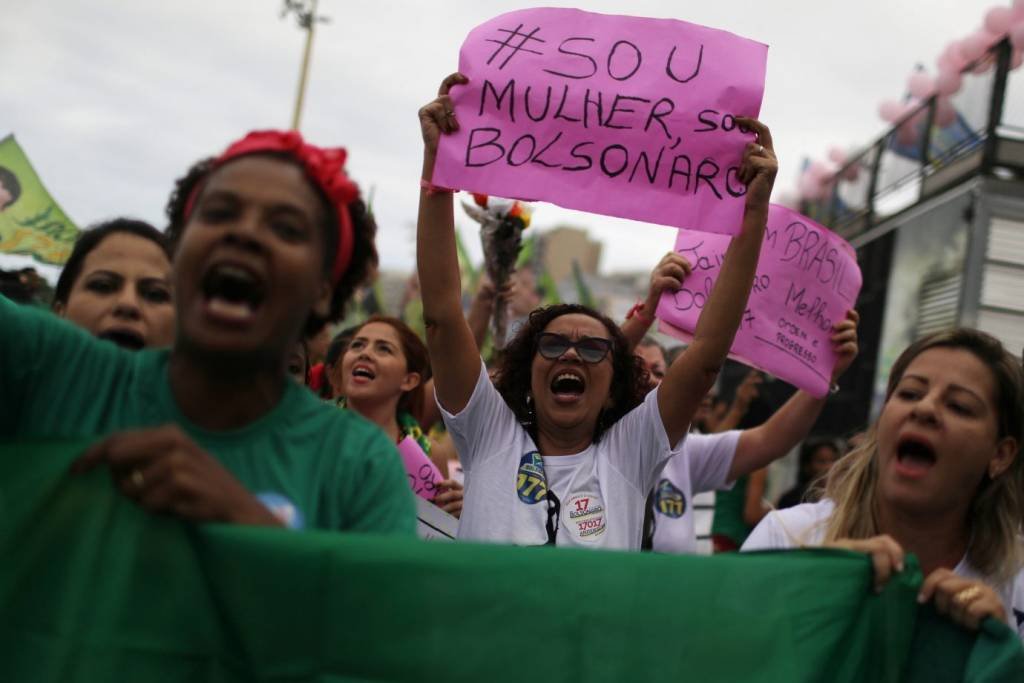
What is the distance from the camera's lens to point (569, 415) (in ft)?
10.0

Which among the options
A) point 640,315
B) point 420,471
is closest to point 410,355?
point 420,471

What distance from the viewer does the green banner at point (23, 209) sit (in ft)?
17.2

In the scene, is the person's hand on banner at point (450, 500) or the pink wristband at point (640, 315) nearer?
the person's hand on banner at point (450, 500)

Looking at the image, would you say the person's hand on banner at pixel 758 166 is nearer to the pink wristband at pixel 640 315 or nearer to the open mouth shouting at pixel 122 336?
the pink wristband at pixel 640 315

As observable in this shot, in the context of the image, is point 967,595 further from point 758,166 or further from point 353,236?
point 353,236

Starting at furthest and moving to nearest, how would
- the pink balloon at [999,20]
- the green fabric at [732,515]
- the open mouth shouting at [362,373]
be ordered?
1. the pink balloon at [999,20]
2. the green fabric at [732,515]
3. the open mouth shouting at [362,373]

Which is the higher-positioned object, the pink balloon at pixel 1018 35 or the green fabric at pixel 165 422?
the pink balloon at pixel 1018 35

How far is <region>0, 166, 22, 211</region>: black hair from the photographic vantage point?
17.2 feet

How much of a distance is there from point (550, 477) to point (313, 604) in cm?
142

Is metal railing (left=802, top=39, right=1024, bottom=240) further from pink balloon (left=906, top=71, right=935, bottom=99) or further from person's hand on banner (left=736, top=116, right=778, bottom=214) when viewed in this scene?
person's hand on banner (left=736, top=116, right=778, bottom=214)

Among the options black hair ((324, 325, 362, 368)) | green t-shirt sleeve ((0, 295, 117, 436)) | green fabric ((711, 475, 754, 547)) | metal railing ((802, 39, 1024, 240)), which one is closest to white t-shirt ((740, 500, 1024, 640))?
green t-shirt sleeve ((0, 295, 117, 436))

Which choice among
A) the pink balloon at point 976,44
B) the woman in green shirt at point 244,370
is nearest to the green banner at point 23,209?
the woman in green shirt at point 244,370

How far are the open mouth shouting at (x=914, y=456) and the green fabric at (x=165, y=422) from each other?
1.51m

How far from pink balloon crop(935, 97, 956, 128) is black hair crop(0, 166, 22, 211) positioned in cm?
829
